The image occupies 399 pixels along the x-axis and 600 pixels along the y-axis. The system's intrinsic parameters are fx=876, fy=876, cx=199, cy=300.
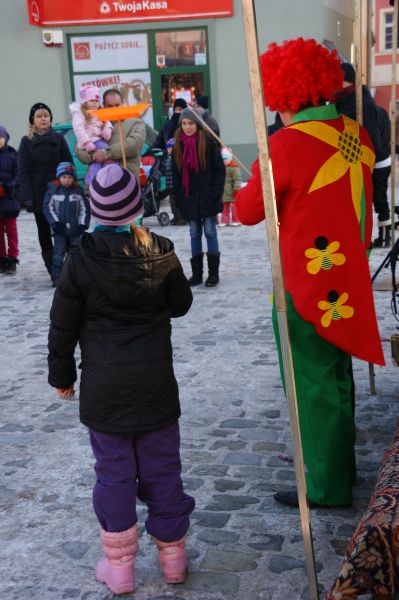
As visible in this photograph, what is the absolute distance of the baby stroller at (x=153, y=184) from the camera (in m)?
13.0

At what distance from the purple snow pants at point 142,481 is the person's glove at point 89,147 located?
7.03 m

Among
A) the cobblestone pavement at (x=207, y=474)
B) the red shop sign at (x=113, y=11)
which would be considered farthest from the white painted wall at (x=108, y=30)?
the cobblestone pavement at (x=207, y=474)

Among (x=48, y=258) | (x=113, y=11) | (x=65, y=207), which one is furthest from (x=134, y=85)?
(x=65, y=207)

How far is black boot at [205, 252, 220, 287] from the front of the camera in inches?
338

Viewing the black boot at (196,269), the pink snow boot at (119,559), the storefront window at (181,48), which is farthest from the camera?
the storefront window at (181,48)

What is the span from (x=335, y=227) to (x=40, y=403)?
103 inches

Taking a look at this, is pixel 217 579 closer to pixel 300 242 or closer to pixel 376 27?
pixel 300 242

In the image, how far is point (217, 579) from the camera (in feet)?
10.7

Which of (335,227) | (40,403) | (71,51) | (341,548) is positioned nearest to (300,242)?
(335,227)

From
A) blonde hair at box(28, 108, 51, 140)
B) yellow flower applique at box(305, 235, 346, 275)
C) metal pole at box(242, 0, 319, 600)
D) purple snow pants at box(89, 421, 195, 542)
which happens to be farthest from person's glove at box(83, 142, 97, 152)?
metal pole at box(242, 0, 319, 600)

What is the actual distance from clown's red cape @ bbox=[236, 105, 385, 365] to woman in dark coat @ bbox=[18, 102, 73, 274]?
5.71 meters

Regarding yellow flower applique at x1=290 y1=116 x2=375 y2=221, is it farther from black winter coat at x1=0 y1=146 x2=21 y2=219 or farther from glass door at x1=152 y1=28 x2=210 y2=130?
glass door at x1=152 y1=28 x2=210 y2=130

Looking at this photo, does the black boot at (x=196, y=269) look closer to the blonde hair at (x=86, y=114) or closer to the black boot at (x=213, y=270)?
the black boot at (x=213, y=270)

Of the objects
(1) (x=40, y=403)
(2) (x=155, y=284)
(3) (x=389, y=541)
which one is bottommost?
(1) (x=40, y=403)
